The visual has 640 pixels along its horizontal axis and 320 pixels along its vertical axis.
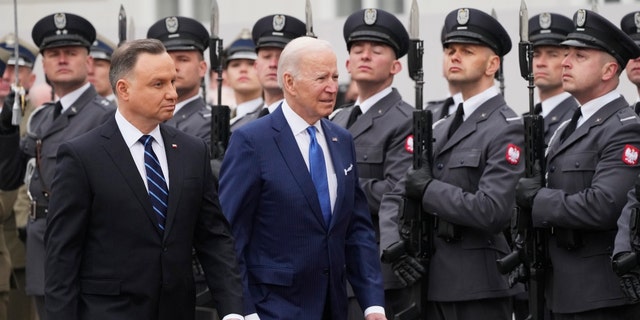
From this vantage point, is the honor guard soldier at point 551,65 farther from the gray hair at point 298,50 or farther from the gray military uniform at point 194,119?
the gray hair at point 298,50

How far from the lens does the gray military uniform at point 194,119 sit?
33.2 ft

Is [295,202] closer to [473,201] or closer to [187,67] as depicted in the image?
[473,201]

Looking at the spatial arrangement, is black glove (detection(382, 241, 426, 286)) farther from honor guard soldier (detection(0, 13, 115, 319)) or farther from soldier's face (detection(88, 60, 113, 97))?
soldier's face (detection(88, 60, 113, 97))

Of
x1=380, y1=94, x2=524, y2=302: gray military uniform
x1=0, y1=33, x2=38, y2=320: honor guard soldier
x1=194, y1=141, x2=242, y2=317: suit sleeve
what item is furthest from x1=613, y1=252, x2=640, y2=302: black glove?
x1=0, y1=33, x2=38, y2=320: honor guard soldier

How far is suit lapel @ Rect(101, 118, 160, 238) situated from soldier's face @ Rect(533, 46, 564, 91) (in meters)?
4.16

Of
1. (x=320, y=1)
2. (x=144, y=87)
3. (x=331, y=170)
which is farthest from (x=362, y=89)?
(x=320, y=1)

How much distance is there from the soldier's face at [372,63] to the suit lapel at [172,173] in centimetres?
268

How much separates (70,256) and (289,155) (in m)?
1.15

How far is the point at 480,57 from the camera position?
8.69 meters

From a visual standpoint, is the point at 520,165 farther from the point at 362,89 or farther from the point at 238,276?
the point at 238,276

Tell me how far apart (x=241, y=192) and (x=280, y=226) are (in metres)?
0.23

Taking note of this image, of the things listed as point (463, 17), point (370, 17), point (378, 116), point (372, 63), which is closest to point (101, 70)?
point (370, 17)

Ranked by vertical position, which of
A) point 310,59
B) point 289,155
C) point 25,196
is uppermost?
point 310,59

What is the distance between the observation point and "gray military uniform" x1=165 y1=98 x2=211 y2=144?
10.1 metres
